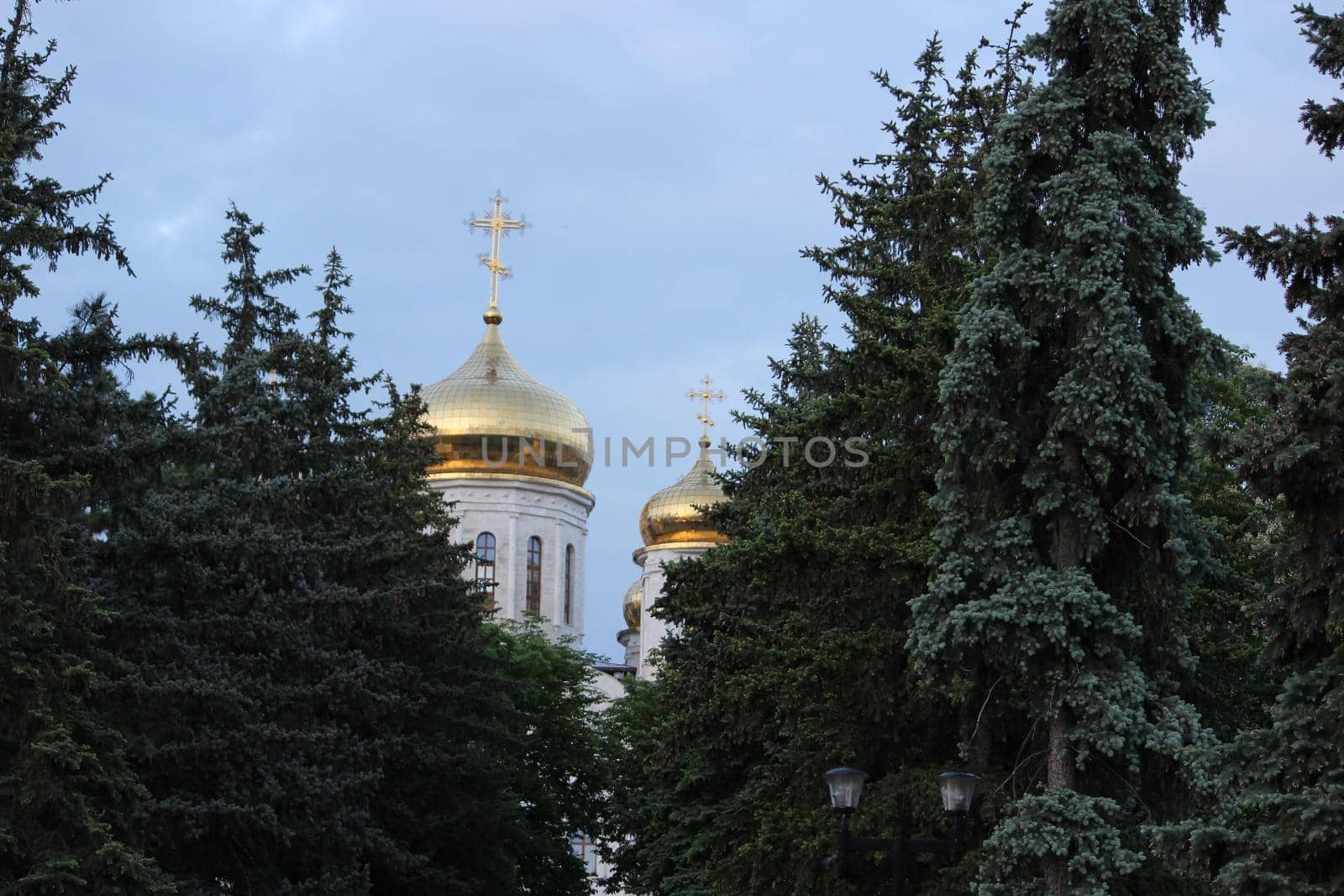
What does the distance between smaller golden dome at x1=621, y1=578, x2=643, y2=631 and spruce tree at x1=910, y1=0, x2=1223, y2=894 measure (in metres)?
42.9

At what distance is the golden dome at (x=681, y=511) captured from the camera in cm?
5350

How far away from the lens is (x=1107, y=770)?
594 inches

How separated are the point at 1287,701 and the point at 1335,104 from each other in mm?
3986

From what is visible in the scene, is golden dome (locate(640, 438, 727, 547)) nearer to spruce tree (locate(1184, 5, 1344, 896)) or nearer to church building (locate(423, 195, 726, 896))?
church building (locate(423, 195, 726, 896))

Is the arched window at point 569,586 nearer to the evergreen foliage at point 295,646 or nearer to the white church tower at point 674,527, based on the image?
the white church tower at point 674,527

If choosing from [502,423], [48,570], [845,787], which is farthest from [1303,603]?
[502,423]

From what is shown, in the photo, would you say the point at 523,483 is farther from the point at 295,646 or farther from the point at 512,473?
the point at 295,646

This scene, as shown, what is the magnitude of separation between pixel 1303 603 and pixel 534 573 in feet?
134

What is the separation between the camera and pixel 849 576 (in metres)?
17.9

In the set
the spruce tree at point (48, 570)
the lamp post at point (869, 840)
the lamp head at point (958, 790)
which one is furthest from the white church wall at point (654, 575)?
the lamp head at point (958, 790)

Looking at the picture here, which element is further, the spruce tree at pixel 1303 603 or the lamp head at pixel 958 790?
the lamp head at pixel 958 790

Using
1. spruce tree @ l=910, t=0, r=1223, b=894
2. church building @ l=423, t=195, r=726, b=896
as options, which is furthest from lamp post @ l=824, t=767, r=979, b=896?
church building @ l=423, t=195, r=726, b=896

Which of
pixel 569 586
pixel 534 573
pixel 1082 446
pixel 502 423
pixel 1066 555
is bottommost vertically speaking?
pixel 1066 555

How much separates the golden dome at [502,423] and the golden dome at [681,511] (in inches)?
110
